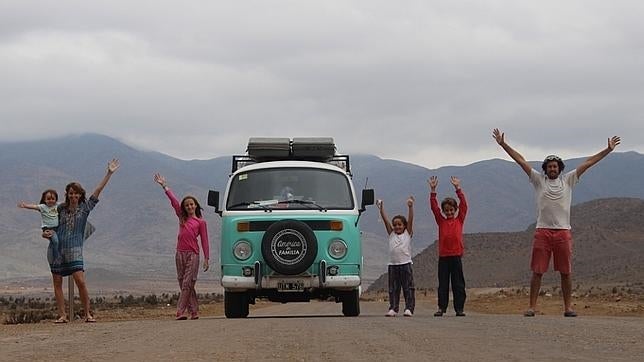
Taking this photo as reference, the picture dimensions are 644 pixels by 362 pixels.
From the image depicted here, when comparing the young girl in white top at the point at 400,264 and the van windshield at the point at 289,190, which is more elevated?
the van windshield at the point at 289,190

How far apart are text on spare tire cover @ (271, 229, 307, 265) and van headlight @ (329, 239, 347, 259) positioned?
61cm

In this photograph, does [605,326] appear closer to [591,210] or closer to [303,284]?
[303,284]

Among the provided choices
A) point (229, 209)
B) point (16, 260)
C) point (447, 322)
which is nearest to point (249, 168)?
point (229, 209)

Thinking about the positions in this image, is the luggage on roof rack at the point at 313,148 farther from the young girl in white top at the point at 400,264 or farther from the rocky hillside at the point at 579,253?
the rocky hillside at the point at 579,253

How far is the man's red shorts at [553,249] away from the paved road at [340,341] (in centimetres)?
127

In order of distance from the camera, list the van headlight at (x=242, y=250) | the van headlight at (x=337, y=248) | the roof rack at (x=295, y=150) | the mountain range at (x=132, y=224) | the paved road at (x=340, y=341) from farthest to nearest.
Result: the mountain range at (x=132, y=224) < the roof rack at (x=295, y=150) < the van headlight at (x=337, y=248) < the van headlight at (x=242, y=250) < the paved road at (x=340, y=341)

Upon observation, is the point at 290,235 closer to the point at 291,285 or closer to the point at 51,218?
the point at 291,285

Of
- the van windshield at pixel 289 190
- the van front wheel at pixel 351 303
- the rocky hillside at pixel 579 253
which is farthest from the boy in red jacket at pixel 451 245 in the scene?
the rocky hillside at pixel 579 253

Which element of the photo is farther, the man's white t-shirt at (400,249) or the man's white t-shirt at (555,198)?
the man's white t-shirt at (400,249)

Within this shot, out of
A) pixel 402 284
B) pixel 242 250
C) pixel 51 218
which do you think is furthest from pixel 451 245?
pixel 51 218

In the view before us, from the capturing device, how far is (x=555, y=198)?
49.8 ft

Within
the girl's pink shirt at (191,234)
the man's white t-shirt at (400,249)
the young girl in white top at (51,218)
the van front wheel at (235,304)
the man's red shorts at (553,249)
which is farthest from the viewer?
the man's white t-shirt at (400,249)

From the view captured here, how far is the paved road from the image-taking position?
9688 millimetres

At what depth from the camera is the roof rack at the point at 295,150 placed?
1867 centimetres
